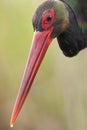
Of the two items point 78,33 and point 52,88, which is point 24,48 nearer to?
point 52,88

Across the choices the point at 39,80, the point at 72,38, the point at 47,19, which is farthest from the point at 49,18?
the point at 39,80

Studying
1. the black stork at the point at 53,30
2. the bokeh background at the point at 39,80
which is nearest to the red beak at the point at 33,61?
the black stork at the point at 53,30

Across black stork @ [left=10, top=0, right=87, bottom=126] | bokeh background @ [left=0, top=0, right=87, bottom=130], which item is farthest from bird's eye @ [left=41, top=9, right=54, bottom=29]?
bokeh background @ [left=0, top=0, right=87, bottom=130]

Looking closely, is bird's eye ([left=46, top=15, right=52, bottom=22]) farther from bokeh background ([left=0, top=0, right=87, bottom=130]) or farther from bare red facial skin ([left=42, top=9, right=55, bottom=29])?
bokeh background ([left=0, top=0, right=87, bottom=130])

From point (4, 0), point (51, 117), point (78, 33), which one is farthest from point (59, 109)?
point (78, 33)

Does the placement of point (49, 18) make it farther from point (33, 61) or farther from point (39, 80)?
point (39, 80)

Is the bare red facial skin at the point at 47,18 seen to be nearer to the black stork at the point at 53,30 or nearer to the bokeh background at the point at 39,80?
the black stork at the point at 53,30
